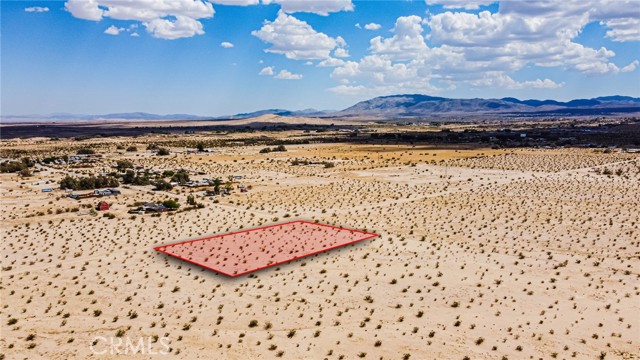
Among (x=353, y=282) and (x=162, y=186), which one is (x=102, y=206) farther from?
(x=353, y=282)

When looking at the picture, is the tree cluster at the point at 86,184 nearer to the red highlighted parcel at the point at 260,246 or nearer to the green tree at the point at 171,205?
the green tree at the point at 171,205

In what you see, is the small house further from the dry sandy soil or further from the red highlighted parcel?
the red highlighted parcel

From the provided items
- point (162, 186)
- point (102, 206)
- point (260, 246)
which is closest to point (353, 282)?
point (260, 246)

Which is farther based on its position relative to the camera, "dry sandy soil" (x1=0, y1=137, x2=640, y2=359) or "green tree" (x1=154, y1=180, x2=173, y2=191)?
"green tree" (x1=154, y1=180, x2=173, y2=191)

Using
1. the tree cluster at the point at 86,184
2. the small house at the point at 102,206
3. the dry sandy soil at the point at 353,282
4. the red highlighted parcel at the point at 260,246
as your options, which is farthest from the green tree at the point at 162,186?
the red highlighted parcel at the point at 260,246

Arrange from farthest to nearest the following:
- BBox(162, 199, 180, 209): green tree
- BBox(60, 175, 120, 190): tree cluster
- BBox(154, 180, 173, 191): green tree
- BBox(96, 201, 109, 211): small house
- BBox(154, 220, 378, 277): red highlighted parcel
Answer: BBox(154, 180, 173, 191): green tree, BBox(60, 175, 120, 190): tree cluster, BBox(162, 199, 180, 209): green tree, BBox(96, 201, 109, 211): small house, BBox(154, 220, 378, 277): red highlighted parcel

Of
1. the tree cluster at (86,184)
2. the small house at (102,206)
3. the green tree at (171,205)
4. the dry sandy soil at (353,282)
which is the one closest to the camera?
the dry sandy soil at (353,282)

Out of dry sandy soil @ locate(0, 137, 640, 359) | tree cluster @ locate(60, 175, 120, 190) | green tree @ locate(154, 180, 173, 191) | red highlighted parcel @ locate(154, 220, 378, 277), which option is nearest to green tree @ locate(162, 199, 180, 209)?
dry sandy soil @ locate(0, 137, 640, 359)
